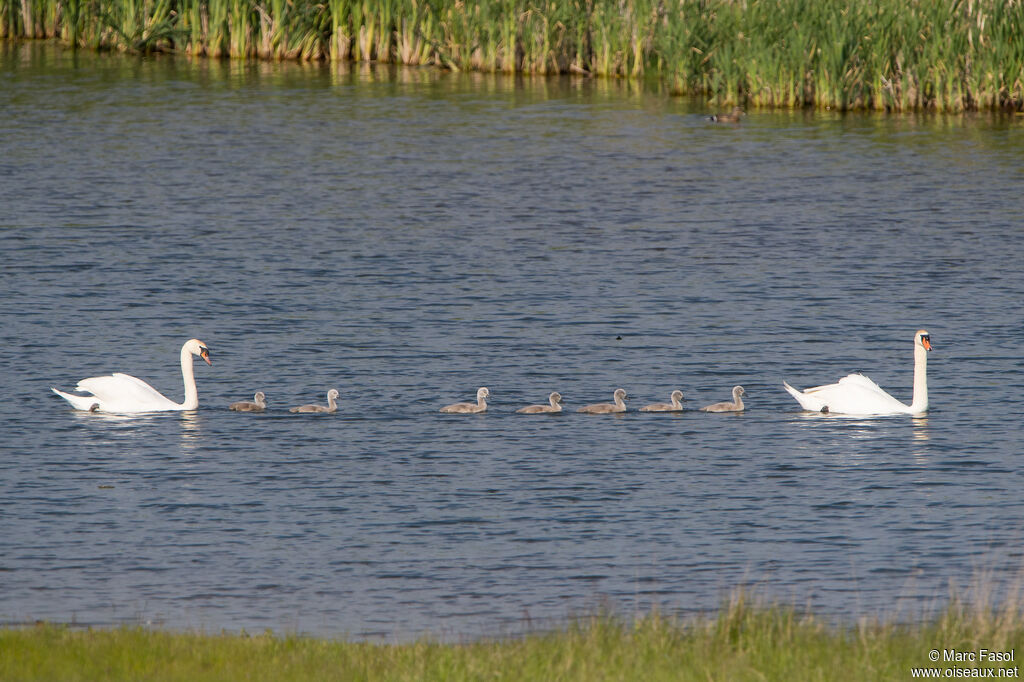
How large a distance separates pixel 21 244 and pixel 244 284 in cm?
473

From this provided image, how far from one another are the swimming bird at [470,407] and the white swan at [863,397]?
3318 mm

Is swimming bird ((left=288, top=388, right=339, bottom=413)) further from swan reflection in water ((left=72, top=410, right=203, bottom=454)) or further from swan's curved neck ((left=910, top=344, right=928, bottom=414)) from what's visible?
swan's curved neck ((left=910, top=344, right=928, bottom=414))

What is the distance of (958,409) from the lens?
18.6m

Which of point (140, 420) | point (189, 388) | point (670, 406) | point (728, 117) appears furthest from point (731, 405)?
point (728, 117)

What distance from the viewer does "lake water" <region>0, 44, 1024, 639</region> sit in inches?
520

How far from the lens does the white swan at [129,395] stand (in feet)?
59.7

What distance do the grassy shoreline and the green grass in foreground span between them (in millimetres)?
27590

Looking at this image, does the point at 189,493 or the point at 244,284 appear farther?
the point at 244,284

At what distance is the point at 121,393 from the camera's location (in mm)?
18234

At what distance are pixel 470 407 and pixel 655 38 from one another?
25660mm

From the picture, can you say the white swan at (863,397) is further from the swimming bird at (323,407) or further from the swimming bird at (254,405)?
the swimming bird at (254,405)

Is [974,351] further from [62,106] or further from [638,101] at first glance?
[62,106]

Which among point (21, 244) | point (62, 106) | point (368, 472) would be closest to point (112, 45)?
point (62, 106)

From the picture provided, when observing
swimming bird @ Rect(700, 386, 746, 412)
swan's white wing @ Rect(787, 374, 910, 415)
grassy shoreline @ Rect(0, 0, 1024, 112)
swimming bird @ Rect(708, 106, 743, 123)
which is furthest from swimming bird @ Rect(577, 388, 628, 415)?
swimming bird @ Rect(708, 106, 743, 123)
